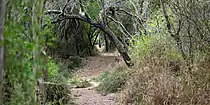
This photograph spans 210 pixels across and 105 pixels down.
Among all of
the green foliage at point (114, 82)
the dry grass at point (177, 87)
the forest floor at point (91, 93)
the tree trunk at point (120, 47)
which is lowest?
the forest floor at point (91, 93)

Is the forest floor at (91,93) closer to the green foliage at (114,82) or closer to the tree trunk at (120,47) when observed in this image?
the green foliage at (114,82)

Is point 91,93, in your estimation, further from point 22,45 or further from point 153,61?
point 22,45

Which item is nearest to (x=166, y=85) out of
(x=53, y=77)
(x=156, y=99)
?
(x=156, y=99)

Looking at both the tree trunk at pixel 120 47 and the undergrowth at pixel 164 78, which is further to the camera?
the tree trunk at pixel 120 47

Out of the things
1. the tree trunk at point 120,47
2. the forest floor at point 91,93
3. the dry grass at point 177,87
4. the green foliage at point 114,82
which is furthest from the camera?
the tree trunk at point 120,47

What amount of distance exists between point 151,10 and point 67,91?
3.89 meters

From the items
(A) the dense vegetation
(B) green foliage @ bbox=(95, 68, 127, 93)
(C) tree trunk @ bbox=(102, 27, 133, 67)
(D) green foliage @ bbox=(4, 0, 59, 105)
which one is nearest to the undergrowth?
(A) the dense vegetation

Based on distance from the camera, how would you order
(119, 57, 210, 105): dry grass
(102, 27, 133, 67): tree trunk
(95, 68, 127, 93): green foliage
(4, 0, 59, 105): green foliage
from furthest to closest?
Answer: 1. (102, 27, 133, 67): tree trunk
2. (95, 68, 127, 93): green foliage
3. (119, 57, 210, 105): dry grass
4. (4, 0, 59, 105): green foliage

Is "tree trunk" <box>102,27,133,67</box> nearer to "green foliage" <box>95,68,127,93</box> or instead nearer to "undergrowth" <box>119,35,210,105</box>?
"green foliage" <box>95,68,127,93</box>

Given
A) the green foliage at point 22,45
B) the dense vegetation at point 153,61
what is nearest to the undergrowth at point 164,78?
the dense vegetation at point 153,61

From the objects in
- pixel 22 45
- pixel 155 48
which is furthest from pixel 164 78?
pixel 22 45

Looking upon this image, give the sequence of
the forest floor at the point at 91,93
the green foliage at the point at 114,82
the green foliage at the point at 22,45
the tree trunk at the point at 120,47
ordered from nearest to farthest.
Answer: the green foliage at the point at 22,45 → the forest floor at the point at 91,93 → the green foliage at the point at 114,82 → the tree trunk at the point at 120,47

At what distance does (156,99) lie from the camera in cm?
600

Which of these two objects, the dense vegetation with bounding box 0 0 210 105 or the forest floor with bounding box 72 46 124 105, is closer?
the dense vegetation with bounding box 0 0 210 105
